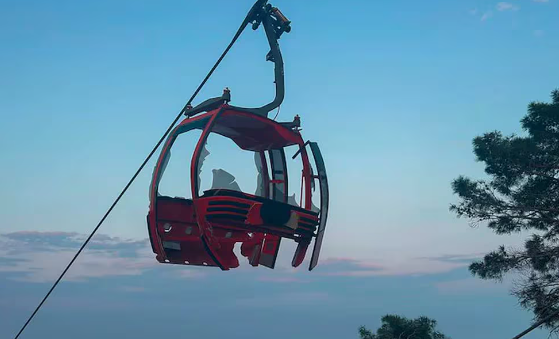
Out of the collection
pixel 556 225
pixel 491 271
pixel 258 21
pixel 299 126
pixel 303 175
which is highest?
Answer: pixel 258 21

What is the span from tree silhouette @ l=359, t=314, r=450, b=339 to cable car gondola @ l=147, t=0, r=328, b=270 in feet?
51.5

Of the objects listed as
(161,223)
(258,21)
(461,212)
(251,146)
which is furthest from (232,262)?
(461,212)

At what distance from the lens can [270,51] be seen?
14.7 meters

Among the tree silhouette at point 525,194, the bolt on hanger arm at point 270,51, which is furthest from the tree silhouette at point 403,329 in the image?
the bolt on hanger arm at point 270,51

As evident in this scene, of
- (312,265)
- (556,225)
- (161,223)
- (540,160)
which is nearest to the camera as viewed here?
(161,223)

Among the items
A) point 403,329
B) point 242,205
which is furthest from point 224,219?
point 403,329

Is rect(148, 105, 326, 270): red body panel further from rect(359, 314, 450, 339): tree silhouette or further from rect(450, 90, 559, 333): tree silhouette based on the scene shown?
rect(359, 314, 450, 339): tree silhouette

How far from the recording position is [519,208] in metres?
18.0

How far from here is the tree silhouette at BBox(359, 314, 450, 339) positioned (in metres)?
28.6

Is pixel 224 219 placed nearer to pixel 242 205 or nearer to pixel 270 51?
pixel 242 205

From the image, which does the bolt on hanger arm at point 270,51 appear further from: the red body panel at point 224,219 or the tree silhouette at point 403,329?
the tree silhouette at point 403,329

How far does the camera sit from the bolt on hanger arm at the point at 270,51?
44.8ft

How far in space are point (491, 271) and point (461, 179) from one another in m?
3.05

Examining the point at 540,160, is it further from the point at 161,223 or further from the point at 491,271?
the point at 161,223
